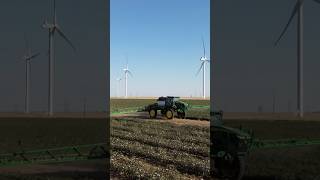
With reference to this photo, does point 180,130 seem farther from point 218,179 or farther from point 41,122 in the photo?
point 41,122

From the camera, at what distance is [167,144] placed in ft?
35.4

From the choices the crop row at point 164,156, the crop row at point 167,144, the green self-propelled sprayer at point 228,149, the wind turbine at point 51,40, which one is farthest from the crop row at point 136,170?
the wind turbine at point 51,40

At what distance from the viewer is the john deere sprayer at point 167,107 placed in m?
10.5

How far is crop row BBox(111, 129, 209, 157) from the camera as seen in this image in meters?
10.6

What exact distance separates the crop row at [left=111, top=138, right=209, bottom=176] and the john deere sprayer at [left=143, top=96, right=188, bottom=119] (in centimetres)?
75

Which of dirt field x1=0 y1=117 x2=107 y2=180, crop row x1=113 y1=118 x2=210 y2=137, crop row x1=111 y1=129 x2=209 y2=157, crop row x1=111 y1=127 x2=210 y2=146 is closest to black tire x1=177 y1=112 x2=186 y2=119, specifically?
crop row x1=113 y1=118 x2=210 y2=137

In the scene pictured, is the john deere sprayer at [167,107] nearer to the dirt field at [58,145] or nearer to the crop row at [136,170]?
the crop row at [136,170]

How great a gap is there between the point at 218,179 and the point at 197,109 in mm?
2240

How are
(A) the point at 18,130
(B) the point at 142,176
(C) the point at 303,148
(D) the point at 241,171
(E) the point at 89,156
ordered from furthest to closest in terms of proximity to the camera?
(A) the point at 18,130 < (C) the point at 303,148 < (E) the point at 89,156 < (D) the point at 241,171 < (B) the point at 142,176

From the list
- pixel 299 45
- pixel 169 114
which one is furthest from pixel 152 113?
pixel 299 45

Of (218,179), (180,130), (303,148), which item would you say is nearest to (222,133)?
(218,179)

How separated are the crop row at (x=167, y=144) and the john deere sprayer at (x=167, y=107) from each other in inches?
20.7

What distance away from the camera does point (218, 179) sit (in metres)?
12.2

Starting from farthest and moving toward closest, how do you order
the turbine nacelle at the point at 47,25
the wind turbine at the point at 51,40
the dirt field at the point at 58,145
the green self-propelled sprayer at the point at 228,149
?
the turbine nacelle at the point at 47,25
the wind turbine at the point at 51,40
the dirt field at the point at 58,145
the green self-propelled sprayer at the point at 228,149
